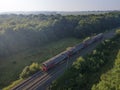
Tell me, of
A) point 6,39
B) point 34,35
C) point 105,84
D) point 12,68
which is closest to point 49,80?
point 105,84

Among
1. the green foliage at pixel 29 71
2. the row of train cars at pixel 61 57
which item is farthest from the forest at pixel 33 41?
the row of train cars at pixel 61 57

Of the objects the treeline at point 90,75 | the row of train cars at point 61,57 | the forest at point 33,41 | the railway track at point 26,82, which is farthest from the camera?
the forest at point 33,41

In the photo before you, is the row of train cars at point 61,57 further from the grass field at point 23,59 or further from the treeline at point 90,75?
the grass field at point 23,59

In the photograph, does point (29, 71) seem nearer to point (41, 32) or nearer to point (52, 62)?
point (52, 62)

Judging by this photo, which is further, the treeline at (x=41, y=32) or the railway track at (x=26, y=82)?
the treeline at (x=41, y=32)

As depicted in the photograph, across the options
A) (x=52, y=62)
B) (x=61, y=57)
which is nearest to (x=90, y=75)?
(x=52, y=62)

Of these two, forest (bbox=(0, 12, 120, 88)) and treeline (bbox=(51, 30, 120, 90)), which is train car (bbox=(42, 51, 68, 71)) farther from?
forest (bbox=(0, 12, 120, 88))
